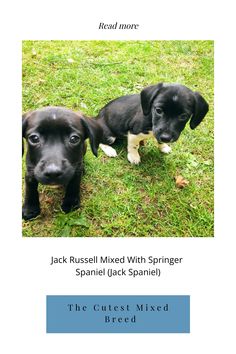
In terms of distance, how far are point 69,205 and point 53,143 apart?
1040 millimetres

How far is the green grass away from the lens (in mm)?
4699

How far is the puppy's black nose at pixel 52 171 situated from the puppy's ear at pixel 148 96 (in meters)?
1.69

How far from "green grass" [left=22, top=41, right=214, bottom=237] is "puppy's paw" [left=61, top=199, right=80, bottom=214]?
0.07 meters

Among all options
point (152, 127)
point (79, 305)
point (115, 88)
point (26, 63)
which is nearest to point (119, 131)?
point (152, 127)

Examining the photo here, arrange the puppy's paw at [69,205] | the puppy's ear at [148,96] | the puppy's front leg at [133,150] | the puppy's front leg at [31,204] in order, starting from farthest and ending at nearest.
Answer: the puppy's front leg at [133,150] < the puppy's ear at [148,96] < the puppy's paw at [69,205] < the puppy's front leg at [31,204]

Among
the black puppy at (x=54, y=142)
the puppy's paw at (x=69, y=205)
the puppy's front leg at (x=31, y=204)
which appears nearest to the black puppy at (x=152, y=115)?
the black puppy at (x=54, y=142)

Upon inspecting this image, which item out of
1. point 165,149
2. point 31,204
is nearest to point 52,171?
point 31,204

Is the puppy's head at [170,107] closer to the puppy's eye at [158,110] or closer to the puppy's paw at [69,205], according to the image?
the puppy's eye at [158,110]

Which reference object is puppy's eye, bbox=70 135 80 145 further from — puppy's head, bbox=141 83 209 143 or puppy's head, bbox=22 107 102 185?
puppy's head, bbox=141 83 209 143

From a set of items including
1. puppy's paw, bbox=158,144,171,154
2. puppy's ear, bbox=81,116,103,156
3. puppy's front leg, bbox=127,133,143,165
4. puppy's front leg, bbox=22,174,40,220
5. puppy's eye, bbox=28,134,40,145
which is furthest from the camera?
puppy's paw, bbox=158,144,171,154

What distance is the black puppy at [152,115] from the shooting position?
468cm

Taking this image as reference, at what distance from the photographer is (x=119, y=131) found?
5.48 m

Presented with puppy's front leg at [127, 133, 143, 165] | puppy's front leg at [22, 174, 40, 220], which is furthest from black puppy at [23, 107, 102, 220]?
puppy's front leg at [127, 133, 143, 165]

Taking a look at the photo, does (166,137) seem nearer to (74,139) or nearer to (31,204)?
(74,139)
